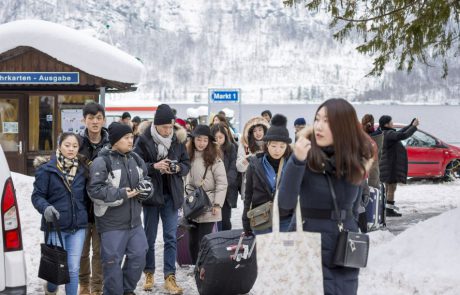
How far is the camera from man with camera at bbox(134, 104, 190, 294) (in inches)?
286

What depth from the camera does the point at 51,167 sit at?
20.2 feet

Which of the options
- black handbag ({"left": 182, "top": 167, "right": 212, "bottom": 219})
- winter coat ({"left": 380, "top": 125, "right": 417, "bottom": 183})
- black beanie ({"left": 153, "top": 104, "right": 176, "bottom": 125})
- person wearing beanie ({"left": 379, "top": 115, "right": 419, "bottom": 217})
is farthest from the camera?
winter coat ({"left": 380, "top": 125, "right": 417, "bottom": 183})

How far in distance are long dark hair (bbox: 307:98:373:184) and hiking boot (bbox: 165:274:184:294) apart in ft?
12.3

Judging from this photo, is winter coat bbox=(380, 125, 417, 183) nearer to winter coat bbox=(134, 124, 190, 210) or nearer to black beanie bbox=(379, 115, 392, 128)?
black beanie bbox=(379, 115, 392, 128)

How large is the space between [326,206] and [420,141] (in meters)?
17.0

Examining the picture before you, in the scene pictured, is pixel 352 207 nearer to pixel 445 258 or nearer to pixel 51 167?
pixel 51 167

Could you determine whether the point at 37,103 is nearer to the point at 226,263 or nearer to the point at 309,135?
the point at 226,263

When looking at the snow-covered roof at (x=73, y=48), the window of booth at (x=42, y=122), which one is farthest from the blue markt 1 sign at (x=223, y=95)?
the window of booth at (x=42, y=122)

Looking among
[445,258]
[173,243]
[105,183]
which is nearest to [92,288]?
[173,243]

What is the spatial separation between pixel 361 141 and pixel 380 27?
7.45 m

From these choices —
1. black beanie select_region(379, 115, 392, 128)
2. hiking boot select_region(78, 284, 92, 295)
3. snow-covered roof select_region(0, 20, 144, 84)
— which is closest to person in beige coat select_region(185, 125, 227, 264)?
hiking boot select_region(78, 284, 92, 295)

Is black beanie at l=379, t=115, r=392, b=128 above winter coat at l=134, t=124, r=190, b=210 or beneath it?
above

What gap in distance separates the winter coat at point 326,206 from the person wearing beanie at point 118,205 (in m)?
2.55

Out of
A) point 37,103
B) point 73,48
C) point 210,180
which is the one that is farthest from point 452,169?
point 210,180
